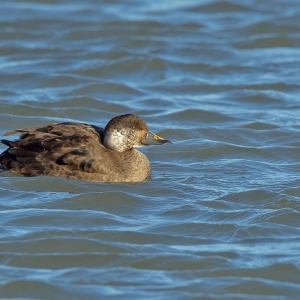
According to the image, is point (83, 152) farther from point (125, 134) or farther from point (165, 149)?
point (165, 149)

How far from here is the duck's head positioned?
31.7ft

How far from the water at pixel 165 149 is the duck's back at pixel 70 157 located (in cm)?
15

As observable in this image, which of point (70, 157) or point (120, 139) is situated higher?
point (120, 139)

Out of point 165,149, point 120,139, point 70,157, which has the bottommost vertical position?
point 165,149

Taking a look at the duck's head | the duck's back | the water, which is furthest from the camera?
the duck's head

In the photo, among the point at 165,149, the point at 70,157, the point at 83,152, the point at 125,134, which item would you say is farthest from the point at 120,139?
the point at 165,149

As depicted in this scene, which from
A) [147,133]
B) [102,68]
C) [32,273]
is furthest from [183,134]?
[32,273]

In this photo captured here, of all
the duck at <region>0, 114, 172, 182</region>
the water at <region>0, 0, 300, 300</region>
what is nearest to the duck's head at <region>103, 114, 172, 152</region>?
the duck at <region>0, 114, 172, 182</region>

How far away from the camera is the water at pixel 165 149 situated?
7133 mm

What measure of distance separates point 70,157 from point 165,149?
2119mm

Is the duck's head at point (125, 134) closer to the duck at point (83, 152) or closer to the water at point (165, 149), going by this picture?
the duck at point (83, 152)

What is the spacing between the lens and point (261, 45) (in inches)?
685

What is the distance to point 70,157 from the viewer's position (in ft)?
30.7

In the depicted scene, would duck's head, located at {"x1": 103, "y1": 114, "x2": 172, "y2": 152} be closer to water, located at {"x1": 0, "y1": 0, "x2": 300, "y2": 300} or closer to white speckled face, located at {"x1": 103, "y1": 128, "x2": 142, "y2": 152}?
white speckled face, located at {"x1": 103, "y1": 128, "x2": 142, "y2": 152}
